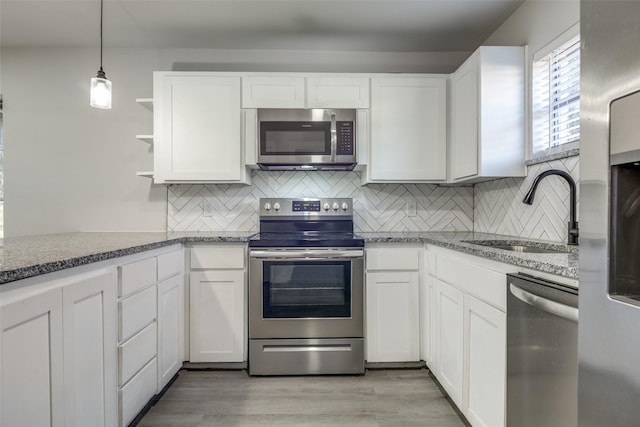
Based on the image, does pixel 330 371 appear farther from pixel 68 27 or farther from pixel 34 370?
pixel 68 27

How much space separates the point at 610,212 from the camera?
64 cm

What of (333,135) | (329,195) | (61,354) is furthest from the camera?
(329,195)

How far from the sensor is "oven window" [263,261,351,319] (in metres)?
2.21

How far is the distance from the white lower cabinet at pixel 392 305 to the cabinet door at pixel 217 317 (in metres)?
0.87

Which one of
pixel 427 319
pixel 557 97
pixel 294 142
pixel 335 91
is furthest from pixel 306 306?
pixel 557 97

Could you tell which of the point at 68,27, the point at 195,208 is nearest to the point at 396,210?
the point at 195,208

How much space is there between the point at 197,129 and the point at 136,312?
1.39 m

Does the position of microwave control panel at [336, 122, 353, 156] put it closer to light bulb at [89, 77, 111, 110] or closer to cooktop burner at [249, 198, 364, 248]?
cooktop burner at [249, 198, 364, 248]

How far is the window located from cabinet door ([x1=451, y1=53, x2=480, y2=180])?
1.09 ft

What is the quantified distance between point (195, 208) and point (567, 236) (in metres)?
2.59

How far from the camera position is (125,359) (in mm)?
1551

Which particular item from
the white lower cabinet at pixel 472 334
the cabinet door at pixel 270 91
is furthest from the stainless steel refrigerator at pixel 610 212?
Result: the cabinet door at pixel 270 91

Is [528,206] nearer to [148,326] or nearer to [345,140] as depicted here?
[345,140]

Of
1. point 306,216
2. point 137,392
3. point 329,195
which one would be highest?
point 329,195
